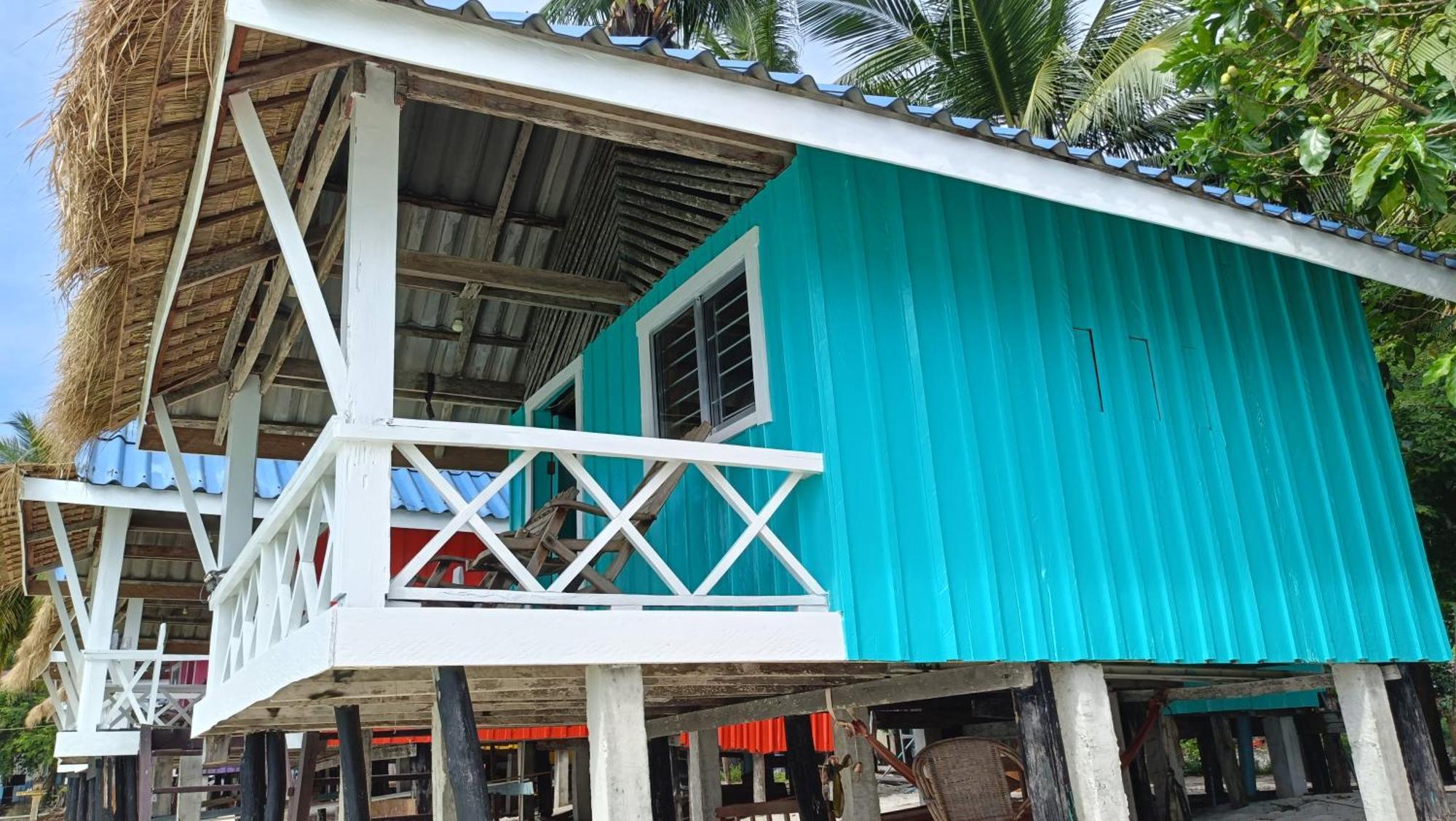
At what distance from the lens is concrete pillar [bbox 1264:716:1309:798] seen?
1255 cm

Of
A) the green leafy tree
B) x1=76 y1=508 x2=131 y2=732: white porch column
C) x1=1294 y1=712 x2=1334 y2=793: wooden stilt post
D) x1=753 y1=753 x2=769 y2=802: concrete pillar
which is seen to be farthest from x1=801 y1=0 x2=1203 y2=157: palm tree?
x1=76 y1=508 x2=131 y2=732: white porch column

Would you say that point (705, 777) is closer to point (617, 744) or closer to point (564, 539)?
point (564, 539)

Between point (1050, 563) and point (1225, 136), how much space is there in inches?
126

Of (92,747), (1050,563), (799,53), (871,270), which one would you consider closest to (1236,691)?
(1050,563)

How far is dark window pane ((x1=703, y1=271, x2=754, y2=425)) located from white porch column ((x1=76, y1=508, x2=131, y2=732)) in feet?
25.1

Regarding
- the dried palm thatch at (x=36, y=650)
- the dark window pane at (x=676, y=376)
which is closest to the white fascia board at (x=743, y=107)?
the dark window pane at (x=676, y=376)

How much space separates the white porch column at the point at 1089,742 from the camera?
571 cm

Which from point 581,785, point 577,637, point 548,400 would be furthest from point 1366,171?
point 581,785

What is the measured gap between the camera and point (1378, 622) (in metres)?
7.05

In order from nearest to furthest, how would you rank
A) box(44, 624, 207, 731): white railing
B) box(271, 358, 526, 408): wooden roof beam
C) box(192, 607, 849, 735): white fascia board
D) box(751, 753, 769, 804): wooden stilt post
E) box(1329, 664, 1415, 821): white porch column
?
1. box(192, 607, 849, 735): white fascia board
2. box(1329, 664, 1415, 821): white porch column
3. box(271, 358, 526, 408): wooden roof beam
4. box(44, 624, 207, 731): white railing
5. box(751, 753, 769, 804): wooden stilt post

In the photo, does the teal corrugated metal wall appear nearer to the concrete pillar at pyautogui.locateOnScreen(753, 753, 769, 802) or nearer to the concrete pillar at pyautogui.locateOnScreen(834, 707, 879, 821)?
the concrete pillar at pyautogui.locateOnScreen(834, 707, 879, 821)

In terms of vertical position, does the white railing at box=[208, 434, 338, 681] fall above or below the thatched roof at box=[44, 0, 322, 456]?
below

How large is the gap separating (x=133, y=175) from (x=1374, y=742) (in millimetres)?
7474

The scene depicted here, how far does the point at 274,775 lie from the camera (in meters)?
8.47
